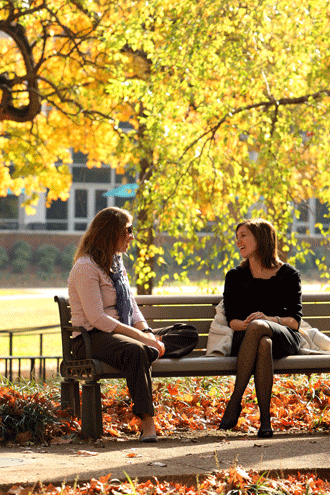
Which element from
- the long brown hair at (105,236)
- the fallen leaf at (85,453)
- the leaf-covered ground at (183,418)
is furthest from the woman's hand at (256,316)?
the fallen leaf at (85,453)

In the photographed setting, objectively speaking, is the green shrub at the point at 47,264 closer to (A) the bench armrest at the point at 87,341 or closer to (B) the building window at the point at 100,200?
(B) the building window at the point at 100,200

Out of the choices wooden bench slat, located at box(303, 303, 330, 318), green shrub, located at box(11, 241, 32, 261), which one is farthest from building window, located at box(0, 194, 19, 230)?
wooden bench slat, located at box(303, 303, 330, 318)

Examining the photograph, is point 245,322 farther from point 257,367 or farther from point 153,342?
point 153,342

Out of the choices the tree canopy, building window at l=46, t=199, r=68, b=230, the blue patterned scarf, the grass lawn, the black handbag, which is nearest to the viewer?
the blue patterned scarf

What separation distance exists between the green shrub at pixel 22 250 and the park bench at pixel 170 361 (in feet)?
102

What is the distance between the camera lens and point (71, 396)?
505 cm

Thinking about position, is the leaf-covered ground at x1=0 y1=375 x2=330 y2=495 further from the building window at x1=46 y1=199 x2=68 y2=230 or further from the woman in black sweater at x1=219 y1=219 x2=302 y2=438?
the building window at x1=46 y1=199 x2=68 y2=230

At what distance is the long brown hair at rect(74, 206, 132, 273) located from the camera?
479cm

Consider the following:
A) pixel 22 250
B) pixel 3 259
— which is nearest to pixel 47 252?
pixel 22 250

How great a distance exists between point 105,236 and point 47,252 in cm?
3174

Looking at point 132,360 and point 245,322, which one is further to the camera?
point 245,322

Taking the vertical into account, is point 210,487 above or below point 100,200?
below

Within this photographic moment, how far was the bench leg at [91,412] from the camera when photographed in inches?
177

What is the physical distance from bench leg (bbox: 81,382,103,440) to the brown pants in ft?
0.63
